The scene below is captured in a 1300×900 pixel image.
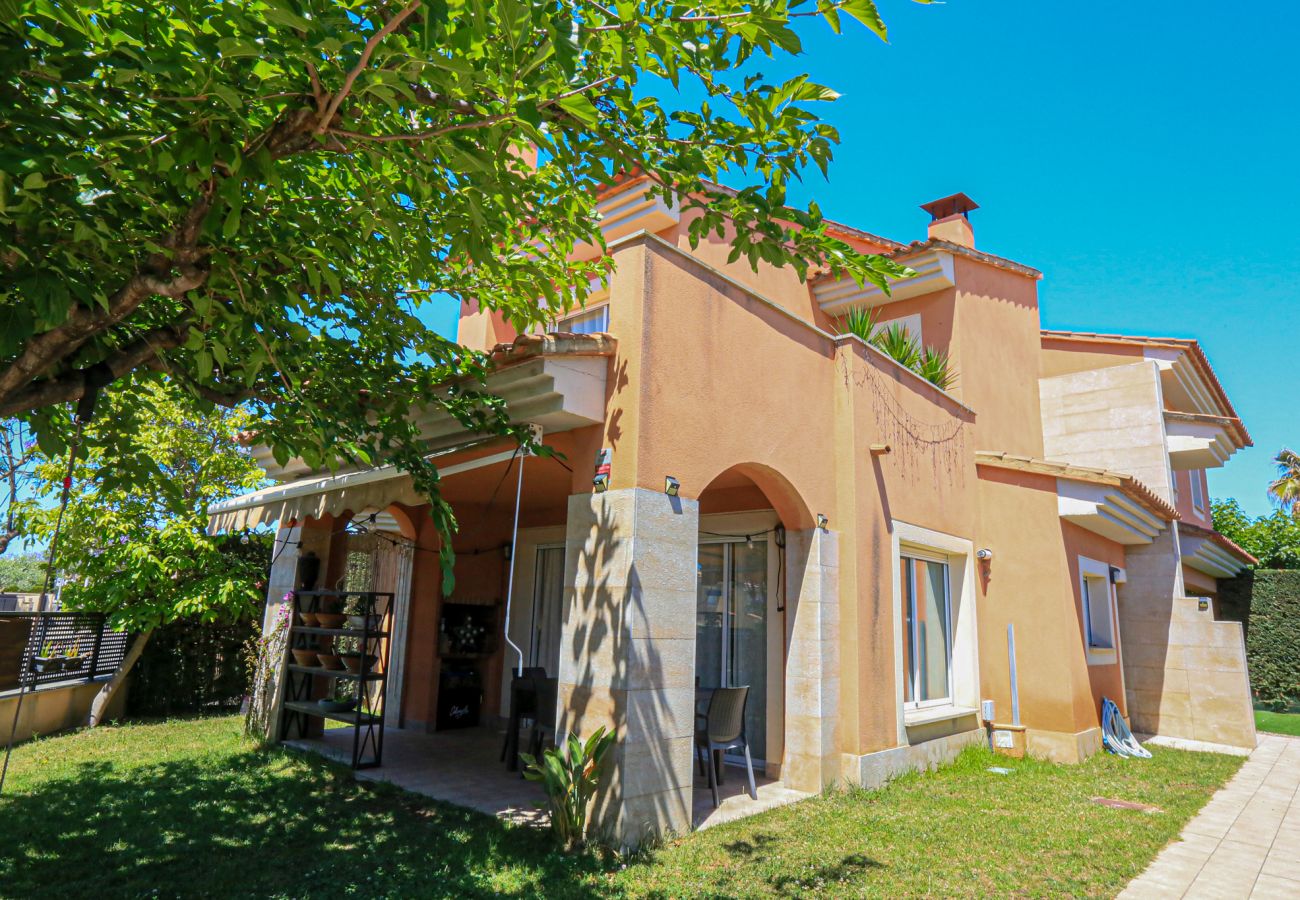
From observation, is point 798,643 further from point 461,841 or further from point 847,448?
point 461,841

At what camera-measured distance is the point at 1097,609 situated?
17109 millimetres

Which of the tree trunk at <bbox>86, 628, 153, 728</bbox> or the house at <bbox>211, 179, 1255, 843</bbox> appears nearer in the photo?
the house at <bbox>211, 179, 1255, 843</bbox>

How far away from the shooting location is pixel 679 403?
9250 millimetres

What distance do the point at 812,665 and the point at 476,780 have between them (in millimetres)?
5302

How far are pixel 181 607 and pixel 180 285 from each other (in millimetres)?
12005

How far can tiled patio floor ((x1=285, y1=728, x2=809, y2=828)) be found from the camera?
9523 mm

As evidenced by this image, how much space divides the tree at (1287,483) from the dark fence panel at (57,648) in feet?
173

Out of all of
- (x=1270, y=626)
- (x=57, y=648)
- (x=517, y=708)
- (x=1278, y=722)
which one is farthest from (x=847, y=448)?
(x=1270, y=626)

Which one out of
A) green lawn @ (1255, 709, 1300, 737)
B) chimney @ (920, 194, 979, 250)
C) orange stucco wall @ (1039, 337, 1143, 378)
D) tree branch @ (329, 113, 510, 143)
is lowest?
green lawn @ (1255, 709, 1300, 737)

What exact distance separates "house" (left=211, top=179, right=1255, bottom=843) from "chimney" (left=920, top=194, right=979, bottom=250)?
108 mm

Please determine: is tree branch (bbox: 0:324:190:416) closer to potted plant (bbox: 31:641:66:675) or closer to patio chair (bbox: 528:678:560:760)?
patio chair (bbox: 528:678:560:760)

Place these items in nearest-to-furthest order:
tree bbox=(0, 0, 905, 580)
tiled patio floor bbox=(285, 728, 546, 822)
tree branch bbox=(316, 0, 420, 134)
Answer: tree branch bbox=(316, 0, 420, 134) < tree bbox=(0, 0, 905, 580) < tiled patio floor bbox=(285, 728, 546, 822)

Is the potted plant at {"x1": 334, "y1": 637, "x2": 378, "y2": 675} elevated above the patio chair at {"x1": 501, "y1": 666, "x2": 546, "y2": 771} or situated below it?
above

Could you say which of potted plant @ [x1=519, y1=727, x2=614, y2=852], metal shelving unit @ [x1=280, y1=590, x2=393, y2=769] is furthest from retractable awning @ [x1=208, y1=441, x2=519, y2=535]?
potted plant @ [x1=519, y1=727, x2=614, y2=852]
